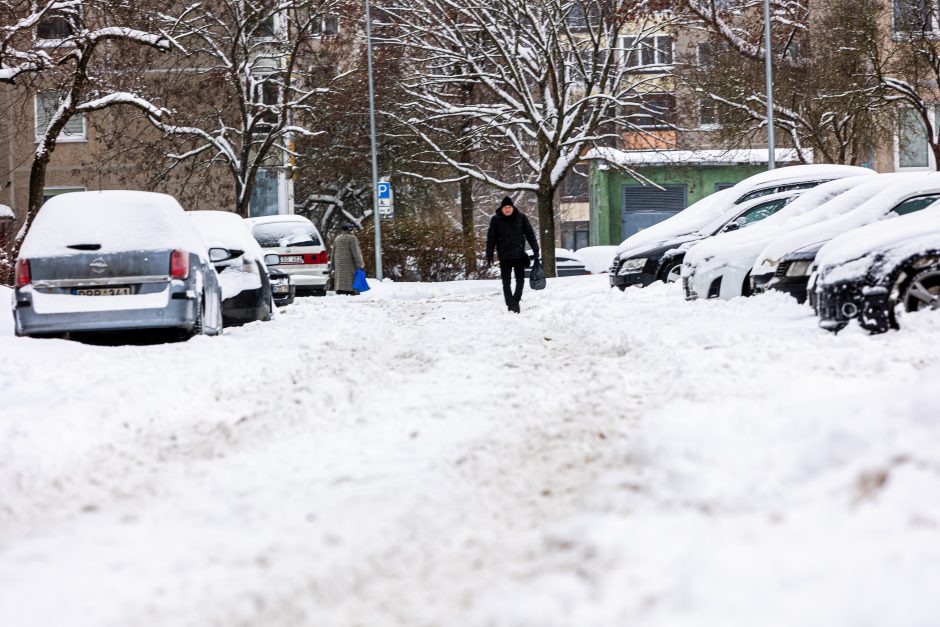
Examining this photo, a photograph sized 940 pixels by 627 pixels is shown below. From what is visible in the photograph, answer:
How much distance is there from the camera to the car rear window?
27.0 m

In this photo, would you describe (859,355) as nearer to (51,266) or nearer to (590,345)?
(590,345)

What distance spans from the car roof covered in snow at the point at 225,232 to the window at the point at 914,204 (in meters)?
8.31

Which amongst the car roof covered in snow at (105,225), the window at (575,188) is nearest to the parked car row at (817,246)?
the car roof covered in snow at (105,225)

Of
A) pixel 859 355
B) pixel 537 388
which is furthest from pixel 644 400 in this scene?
pixel 859 355

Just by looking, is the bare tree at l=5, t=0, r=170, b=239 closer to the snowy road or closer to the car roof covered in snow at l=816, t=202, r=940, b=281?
the snowy road

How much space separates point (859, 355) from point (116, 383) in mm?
5532

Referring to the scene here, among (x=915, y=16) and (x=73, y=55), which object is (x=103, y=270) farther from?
(x=915, y=16)

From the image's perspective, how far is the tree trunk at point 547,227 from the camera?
34781 mm

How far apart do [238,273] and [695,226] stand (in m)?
8.13

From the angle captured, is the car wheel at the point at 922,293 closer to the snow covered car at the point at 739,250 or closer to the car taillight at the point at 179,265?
the snow covered car at the point at 739,250

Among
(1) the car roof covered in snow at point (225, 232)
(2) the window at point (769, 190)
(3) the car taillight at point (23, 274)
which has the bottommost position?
(3) the car taillight at point (23, 274)

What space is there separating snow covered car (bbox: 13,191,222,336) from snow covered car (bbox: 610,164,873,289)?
10174 millimetres

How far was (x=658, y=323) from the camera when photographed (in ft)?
48.9

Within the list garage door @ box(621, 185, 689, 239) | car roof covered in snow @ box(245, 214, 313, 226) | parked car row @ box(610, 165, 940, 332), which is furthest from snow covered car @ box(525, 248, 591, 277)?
parked car row @ box(610, 165, 940, 332)
